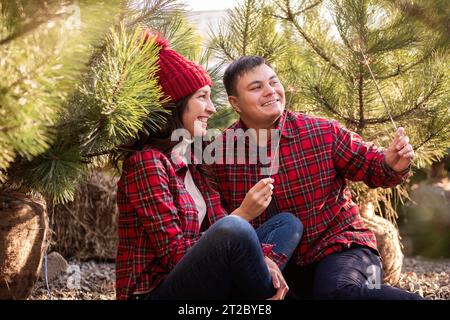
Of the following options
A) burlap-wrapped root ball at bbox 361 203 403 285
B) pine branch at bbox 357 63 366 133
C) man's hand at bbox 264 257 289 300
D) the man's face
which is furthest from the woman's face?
burlap-wrapped root ball at bbox 361 203 403 285

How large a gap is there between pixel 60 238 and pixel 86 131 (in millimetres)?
1375

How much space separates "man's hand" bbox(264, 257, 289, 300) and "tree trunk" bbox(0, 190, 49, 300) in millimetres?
606

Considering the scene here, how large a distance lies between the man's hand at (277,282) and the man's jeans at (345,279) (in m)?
0.11

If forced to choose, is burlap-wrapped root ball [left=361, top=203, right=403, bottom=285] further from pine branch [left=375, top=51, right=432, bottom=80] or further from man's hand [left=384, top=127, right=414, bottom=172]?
man's hand [left=384, top=127, right=414, bottom=172]

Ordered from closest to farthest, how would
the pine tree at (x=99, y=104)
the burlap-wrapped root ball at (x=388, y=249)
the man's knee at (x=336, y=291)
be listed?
the pine tree at (x=99, y=104) → the man's knee at (x=336, y=291) → the burlap-wrapped root ball at (x=388, y=249)

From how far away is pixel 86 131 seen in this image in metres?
1.44

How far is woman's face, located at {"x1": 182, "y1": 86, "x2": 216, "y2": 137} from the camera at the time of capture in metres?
1.59

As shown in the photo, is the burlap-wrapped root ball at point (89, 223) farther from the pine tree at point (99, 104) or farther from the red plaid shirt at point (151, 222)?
the red plaid shirt at point (151, 222)

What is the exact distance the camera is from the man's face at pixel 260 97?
1.68 meters

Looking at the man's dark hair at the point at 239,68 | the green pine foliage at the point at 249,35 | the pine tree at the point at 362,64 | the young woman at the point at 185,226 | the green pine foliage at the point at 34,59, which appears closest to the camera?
the green pine foliage at the point at 34,59

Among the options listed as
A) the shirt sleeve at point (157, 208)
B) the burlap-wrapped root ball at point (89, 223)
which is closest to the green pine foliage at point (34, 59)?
the shirt sleeve at point (157, 208)

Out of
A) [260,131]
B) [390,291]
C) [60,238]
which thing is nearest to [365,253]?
[390,291]

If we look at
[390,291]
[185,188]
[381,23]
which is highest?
[381,23]

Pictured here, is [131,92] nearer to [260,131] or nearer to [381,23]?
[260,131]
